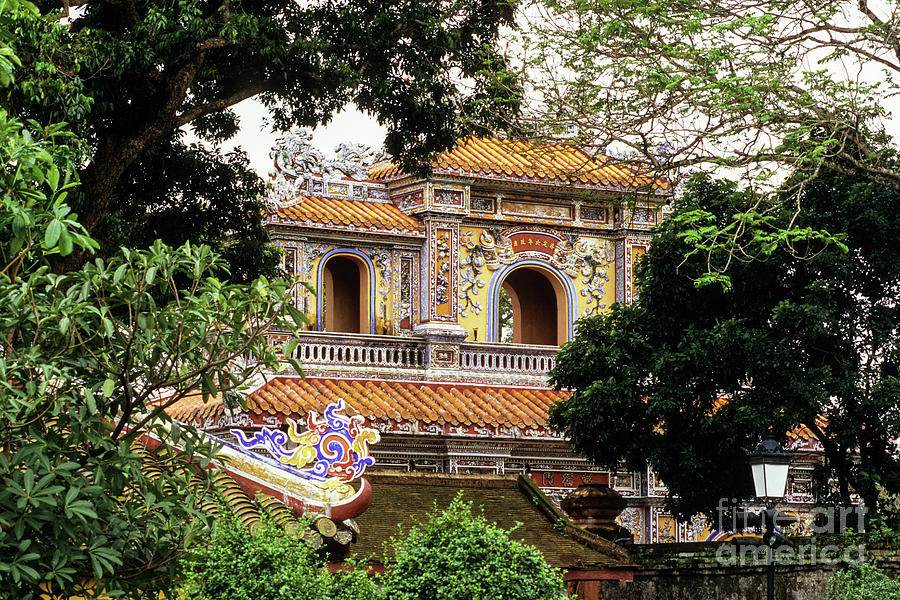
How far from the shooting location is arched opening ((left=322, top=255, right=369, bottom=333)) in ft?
70.8

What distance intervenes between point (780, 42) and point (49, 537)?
35.7 feet

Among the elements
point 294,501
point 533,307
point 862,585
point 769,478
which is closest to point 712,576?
point 862,585

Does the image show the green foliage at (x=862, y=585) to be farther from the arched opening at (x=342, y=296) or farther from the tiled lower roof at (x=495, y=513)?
the arched opening at (x=342, y=296)

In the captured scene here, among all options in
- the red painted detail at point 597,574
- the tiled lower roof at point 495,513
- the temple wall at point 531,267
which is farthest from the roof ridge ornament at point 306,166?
the red painted detail at point 597,574

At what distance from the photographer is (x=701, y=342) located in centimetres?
1598

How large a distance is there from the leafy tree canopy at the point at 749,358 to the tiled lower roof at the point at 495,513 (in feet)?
9.02

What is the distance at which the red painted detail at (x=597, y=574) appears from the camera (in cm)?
1240

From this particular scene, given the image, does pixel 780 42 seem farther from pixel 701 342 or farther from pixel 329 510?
pixel 329 510

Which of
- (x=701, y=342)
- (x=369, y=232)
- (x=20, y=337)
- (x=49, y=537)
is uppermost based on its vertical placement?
(x=369, y=232)

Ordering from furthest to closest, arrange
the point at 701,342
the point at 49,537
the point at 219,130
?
1. the point at 219,130
2. the point at 701,342
3. the point at 49,537

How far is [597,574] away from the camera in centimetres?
1247

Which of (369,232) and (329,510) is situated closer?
(329,510)

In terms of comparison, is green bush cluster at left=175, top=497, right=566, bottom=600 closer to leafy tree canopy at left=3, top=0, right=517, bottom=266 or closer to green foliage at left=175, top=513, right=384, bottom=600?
green foliage at left=175, top=513, right=384, bottom=600

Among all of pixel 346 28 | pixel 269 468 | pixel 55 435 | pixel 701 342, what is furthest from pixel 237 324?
pixel 701 342
